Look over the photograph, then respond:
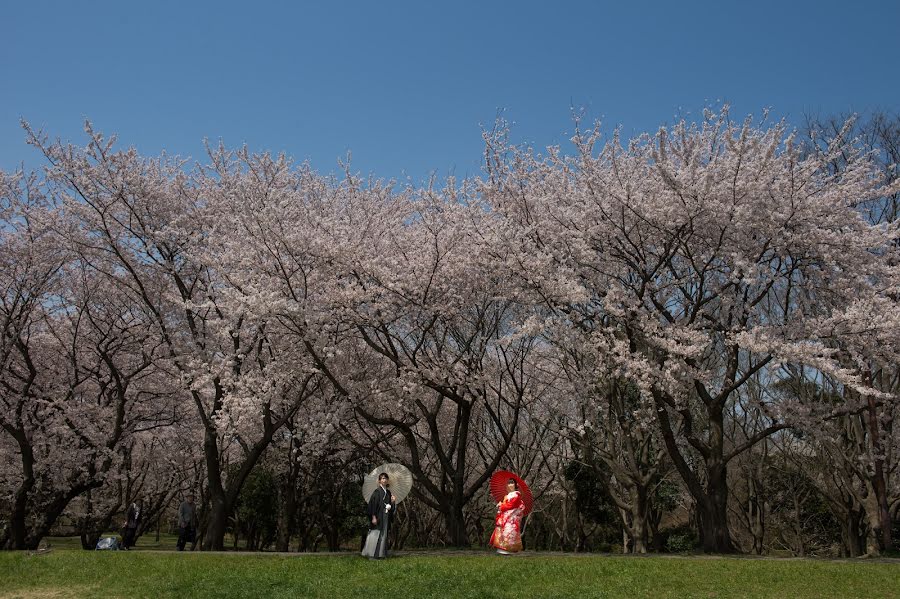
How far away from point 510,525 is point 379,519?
87.9 inches

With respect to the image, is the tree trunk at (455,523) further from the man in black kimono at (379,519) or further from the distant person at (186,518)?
the distant person at (186,518)

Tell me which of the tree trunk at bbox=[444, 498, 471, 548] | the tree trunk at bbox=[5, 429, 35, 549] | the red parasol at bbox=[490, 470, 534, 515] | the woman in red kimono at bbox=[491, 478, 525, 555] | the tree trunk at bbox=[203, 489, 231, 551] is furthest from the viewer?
the tree trunk at bbox=[5, 429, 35, 549]

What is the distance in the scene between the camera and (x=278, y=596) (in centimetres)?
895

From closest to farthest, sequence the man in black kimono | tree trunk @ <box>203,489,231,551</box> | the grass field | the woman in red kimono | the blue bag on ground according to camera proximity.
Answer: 1. the grass field
2. the man in black kimono
3. the woman in red kimono
4. the blue bag on ground
5. tree trunk @ <box>203,489,231,551</box>

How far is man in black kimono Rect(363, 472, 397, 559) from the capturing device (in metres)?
11.4

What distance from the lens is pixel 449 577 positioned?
31.9ft

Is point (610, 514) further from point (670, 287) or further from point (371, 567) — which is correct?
point (371, 567)

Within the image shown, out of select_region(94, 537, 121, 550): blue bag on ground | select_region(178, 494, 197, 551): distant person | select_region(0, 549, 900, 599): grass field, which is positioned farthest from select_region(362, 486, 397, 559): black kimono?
select_region(178, 494, 197, 551): distant person

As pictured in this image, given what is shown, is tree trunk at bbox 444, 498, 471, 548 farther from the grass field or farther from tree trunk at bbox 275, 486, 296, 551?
tree trunk at bbox 275, 486, 296, 551

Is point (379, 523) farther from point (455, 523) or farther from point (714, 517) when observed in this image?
point (714, 517)

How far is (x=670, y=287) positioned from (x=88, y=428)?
1260cm

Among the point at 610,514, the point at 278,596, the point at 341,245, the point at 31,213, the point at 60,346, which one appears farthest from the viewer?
the point at 610,514

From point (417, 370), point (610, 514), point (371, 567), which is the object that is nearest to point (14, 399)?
point (417, 370)

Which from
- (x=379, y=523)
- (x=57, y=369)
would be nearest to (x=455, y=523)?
(x=379, y=523)
